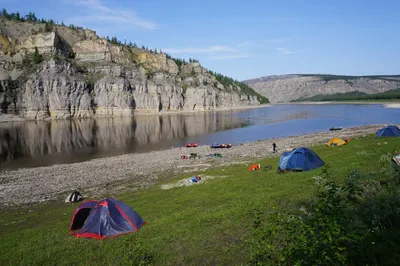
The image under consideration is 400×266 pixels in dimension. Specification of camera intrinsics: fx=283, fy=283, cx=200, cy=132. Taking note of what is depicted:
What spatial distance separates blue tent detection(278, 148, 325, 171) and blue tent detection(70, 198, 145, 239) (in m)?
13.4

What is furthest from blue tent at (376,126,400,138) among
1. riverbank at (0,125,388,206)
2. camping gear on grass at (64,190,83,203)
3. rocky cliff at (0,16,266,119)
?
rocky cliff at (0,16,266,119)

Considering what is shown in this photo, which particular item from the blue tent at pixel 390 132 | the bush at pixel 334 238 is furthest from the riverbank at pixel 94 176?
the bush at pixel 334 238

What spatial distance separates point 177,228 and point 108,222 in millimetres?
4099

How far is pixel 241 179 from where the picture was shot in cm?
2378

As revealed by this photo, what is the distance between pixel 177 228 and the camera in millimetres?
14102

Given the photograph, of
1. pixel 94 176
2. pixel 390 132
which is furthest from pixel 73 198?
pixel 390 132

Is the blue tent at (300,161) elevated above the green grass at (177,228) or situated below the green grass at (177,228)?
above

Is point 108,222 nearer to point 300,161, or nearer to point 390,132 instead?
point 300,161

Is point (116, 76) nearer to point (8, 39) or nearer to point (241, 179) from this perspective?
point (8, 39)

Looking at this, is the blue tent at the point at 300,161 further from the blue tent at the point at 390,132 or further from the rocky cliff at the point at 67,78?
the rocky cliff at the point at 67,78

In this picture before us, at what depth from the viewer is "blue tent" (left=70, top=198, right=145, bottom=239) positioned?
1522 cm

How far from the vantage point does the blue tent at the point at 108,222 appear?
599 inches

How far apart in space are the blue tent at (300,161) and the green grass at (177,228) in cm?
171

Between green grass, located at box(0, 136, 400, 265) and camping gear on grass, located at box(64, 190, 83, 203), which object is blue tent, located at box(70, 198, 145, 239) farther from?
camping gear on grass, located at box(64, 190, 83, 203)
